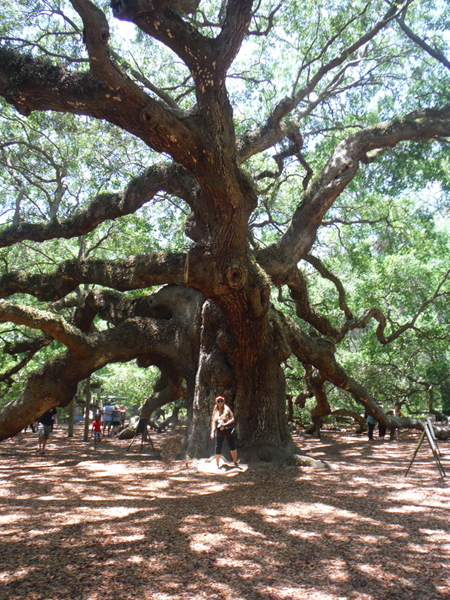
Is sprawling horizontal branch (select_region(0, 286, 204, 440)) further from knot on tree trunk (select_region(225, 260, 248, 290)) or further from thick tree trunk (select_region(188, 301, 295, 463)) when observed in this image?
knot on tree trunk (select_region(225, 260, 248, 290))

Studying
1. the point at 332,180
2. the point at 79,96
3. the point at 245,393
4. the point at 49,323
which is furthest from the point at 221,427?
the point at 332,180

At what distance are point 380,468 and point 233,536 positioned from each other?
15.5 feet

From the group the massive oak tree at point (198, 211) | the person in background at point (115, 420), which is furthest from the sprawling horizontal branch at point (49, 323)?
the person in background at point (115, 420)

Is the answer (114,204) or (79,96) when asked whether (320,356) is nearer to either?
(114,204)

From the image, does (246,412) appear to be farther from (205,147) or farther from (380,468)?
(205,147)

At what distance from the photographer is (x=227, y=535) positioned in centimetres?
383

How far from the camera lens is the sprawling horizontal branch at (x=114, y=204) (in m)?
8.52

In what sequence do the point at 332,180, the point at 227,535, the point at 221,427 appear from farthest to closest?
the point at 332,180
the point at 221,427
the point at 227,535

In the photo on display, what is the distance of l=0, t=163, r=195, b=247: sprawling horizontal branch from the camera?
852 cm

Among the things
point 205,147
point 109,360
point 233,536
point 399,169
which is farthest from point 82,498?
point 399,169

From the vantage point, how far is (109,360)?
29.2 ft

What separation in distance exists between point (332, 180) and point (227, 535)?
7093 millimetres

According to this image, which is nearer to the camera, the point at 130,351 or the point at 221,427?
the point at 221,427

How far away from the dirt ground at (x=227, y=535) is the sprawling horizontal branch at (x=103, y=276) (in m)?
3.59
